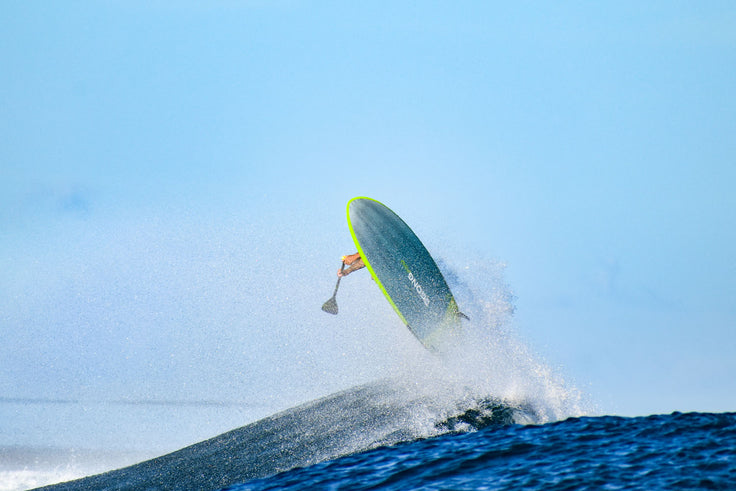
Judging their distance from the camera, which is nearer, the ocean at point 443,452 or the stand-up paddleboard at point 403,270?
the ocean at point 443,452

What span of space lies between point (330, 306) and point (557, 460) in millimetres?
7435

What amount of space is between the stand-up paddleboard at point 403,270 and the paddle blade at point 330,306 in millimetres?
1591

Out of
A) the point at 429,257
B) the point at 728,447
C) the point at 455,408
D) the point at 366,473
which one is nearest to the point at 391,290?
the point at 429,257

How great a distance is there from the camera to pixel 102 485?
14.8 metres

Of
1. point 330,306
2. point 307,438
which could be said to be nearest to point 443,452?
point 307,438

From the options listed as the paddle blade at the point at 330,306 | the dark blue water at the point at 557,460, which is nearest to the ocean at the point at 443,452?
the dark blue water at the point at 557,460

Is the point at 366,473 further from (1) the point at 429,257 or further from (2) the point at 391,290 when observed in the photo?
(1) the point at 429,257

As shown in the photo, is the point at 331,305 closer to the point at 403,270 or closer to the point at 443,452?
the point at 403,270

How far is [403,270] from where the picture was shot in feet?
48.2

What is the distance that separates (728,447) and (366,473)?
5.56 m

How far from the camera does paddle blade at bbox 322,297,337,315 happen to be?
1494 cm

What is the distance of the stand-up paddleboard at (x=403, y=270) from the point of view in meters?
14.2

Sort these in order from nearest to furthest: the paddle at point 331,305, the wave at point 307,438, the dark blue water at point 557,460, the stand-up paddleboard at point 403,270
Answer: the dark blue water at point 557,460, the wave at point 307,438, the stand-up paddleboard at point 403,270, the paddle at point 331,305

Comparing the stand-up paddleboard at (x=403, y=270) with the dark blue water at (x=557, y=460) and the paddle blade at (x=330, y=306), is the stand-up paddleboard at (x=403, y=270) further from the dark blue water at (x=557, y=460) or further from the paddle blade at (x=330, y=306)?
the dark blue water at (x=557, y=460)
